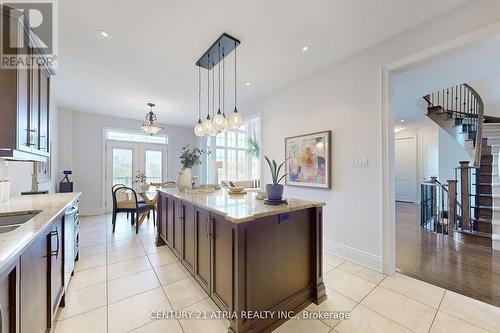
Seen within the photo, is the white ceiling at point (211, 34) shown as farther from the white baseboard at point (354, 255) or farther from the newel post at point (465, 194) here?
the newel post at point (465, 194)

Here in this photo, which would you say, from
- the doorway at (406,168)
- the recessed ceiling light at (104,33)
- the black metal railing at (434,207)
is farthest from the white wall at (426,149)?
the recessed ceiling light at (104,33)

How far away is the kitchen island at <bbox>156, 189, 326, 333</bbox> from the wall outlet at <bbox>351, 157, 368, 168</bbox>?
3.73 ft

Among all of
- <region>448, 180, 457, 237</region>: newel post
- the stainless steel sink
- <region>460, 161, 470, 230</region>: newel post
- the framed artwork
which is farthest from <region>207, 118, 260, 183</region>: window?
the stainless steel sink

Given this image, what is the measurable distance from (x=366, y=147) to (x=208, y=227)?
2.16 meters

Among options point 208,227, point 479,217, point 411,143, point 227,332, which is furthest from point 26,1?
point 411,143

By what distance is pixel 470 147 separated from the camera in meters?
4.25

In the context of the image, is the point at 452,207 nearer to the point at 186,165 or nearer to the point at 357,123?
the point at 357,123

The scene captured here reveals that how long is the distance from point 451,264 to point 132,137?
297 inches

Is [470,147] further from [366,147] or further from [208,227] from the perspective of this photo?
[208,227]

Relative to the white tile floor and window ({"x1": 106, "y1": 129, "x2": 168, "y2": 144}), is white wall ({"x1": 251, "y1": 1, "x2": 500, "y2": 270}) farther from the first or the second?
window ({"x1": 106, "y1": 129, "x2": 168, "y2": 144})

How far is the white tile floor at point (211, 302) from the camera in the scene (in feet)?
5.13

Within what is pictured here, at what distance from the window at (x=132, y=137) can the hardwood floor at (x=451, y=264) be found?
22.0 ft

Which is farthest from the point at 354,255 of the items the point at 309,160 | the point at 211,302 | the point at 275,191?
the point at 211,302

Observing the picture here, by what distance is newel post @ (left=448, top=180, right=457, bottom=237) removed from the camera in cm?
362
